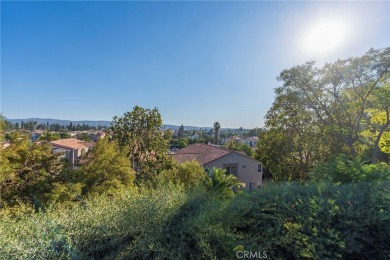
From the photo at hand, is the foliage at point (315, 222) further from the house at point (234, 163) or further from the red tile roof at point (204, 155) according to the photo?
the house at point (234, 163)

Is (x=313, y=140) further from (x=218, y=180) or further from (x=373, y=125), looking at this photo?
(x=218, y=180)

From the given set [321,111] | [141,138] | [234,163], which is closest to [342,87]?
[321,111]

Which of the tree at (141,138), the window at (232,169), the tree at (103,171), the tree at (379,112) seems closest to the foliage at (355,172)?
the tree at (379,112)

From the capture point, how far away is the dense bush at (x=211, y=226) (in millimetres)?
2783

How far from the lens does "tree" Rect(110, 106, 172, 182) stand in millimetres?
10250

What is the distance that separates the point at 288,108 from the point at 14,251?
44.4 ft

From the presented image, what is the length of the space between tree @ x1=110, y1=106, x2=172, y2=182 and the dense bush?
6608mm

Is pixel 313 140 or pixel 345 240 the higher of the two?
pixel 313 140

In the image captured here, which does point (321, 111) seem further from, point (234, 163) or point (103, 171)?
point (103, 171)

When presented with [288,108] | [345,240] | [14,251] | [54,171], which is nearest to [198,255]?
[14,251]

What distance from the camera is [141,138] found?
34.4 ft

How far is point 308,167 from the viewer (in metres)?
13.9
